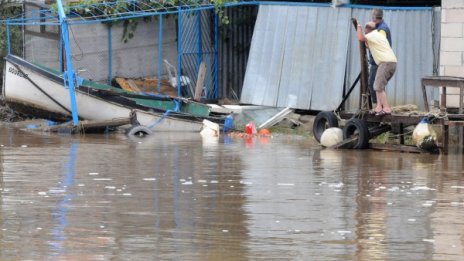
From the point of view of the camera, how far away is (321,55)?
69.2 ft

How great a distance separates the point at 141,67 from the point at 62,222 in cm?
1552

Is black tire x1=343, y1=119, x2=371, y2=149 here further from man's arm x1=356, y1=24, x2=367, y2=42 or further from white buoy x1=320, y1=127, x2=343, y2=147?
man's arm x1=356, y1=24, x2=367, y2=42

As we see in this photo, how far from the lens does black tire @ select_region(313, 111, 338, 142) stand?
1794 centimetres

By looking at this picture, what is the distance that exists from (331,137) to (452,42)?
2922 millimetres

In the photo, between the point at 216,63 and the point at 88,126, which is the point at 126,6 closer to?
the point at 216,63

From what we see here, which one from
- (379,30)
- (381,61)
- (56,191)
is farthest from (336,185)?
(379,30)

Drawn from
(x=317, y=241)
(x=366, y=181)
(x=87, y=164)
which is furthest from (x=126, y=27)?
(x=317, y=241)

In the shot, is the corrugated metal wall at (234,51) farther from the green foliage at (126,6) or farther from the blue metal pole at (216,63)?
the green foliage at (126,6)

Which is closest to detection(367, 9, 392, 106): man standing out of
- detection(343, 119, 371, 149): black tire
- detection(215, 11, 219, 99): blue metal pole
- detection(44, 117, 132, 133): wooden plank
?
detection(343, 119, 371, 149): black tire

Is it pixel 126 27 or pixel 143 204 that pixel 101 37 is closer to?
pixel 126 27

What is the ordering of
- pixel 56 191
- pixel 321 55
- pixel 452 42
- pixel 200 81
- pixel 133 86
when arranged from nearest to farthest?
pixel 56 191 < pixel 452 42 < pixel 321 55 < pixel 200 81 < pixel 133 86

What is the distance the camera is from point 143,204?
11031 mm

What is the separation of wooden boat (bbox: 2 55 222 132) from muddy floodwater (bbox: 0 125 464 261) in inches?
152

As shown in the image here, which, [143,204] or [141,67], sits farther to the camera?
[141,67]
